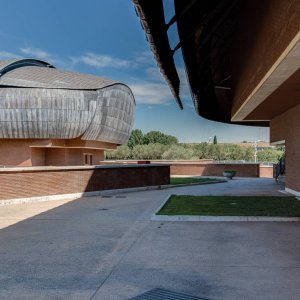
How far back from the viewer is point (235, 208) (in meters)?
13.7

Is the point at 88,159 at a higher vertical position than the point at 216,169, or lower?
higher

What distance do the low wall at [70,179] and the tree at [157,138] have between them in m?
110

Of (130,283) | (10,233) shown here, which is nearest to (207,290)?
(130,283)

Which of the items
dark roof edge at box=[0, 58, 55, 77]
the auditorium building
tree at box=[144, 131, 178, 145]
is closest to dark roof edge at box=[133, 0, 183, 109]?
the auditorium building

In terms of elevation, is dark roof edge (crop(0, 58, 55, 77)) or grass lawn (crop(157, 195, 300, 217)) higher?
dark roof edge (crop(0, 58, 55, 77))

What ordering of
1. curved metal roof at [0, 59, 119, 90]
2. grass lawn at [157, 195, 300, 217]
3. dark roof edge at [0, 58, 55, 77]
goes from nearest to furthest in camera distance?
grass lawn at [157, 195, 300, 217] < curved metal roof at [0, 59, 119, 90] < dark roof edge at [0, 58, 55, 77]

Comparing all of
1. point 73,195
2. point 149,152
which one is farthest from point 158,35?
point 149,152

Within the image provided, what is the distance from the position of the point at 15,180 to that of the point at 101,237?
343 inches

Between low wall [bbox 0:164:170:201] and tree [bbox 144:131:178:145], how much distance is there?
361 ft

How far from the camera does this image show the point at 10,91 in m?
44.8

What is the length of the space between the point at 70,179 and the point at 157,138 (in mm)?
117479

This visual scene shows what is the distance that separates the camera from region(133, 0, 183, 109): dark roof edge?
21.3 ft

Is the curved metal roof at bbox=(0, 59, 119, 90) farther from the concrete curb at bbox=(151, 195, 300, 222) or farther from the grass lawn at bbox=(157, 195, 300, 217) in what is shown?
the concrete curb at bbox=(151, 195, 300, 222)

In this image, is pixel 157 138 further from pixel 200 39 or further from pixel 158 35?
pixel 158 35
